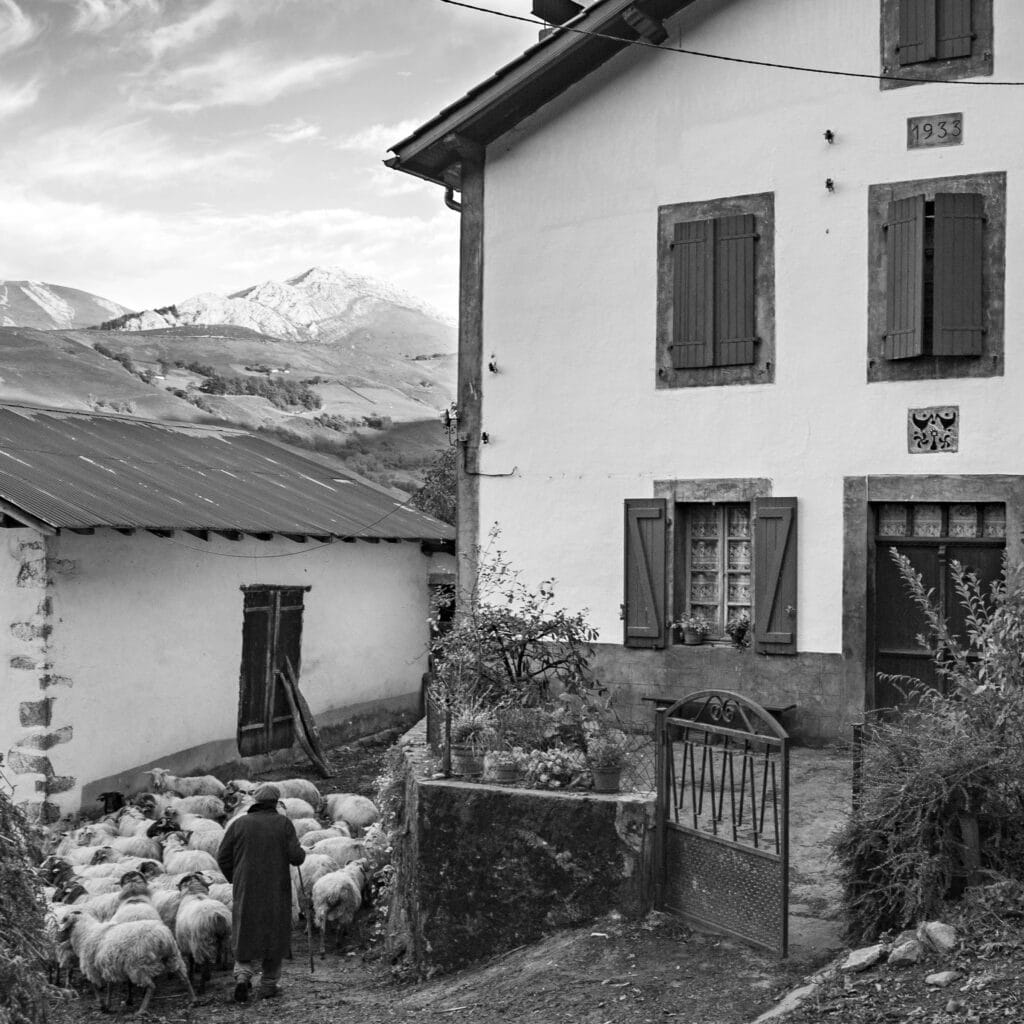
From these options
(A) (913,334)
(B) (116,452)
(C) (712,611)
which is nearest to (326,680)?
(B) (116,452)

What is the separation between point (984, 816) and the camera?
610 centimetres

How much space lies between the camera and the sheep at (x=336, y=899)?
8977 millimetres

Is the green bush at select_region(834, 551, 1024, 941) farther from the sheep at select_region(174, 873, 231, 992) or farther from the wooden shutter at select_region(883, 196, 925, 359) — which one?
the wooden shutter at select_region(883, 196, 925, 359)

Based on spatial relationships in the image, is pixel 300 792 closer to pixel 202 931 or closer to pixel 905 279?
pixel 202 931

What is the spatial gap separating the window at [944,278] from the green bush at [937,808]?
5.13 meters

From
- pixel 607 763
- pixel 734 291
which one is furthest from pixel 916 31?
pixel 607 763

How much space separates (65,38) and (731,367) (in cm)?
2537

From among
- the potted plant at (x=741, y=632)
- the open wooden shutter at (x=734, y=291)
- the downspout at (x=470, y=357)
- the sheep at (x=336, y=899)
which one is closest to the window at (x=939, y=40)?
the open wooden shutter at (x=734, y=291)

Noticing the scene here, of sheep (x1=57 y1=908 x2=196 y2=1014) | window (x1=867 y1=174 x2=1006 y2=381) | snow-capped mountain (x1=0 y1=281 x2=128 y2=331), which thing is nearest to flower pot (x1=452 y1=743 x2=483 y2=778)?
sheep (x1=57 y1=908 x2=196 y2=1014)

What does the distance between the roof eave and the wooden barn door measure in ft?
17.1

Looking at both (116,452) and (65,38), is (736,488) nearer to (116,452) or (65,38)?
(116,452)

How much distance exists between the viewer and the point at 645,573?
40.7 ft

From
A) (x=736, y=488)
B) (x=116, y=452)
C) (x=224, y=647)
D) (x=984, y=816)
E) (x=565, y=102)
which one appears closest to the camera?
(x=984, y=816)

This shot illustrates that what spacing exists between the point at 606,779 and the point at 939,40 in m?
7.67
